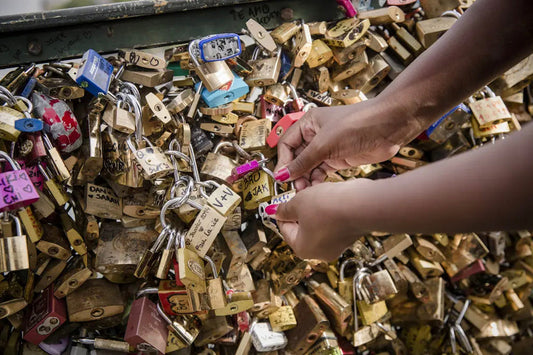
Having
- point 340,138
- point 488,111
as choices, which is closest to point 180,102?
point 340,138

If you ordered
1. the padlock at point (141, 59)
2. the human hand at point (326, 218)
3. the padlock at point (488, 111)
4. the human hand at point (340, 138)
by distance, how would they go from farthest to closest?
the padlock at point (488, 111)
the padlock at point (141, 59)
the human hand at point (340, 138)
the human hand at point (326, 218)

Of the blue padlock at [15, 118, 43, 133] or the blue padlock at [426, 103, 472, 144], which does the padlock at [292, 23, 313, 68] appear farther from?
the blue padlock at [15, 118, 43, 133]

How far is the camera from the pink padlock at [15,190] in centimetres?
109

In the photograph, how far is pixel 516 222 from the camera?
0.66 m

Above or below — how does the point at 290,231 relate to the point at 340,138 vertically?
below

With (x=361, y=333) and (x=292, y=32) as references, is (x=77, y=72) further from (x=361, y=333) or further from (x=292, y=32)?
(x=361, y=333)

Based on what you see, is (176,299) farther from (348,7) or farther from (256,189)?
(348,7)

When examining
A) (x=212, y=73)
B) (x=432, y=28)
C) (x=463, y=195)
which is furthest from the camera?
(x=432, y=28)

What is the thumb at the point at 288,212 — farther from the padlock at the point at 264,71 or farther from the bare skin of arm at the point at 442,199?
the padlock at the point at 264,71

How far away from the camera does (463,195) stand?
2.23 feet

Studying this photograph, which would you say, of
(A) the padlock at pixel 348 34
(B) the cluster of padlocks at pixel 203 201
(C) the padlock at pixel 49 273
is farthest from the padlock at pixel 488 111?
(C) the padlock at pixel 49 273

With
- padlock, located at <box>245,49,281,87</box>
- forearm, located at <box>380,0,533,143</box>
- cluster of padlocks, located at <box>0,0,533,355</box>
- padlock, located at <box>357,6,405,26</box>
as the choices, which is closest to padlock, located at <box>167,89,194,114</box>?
cluster of padlocks, located at <box>0,0,533,355</box>

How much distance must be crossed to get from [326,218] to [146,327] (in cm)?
79

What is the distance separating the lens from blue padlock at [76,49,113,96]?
1.27 m
